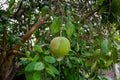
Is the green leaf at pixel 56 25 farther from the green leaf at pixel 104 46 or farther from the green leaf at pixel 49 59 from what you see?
the green leaf at pixel 49 59

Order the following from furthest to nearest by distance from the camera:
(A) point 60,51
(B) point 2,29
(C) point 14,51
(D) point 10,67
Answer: (D) point 10,67, (C) point 14,51, (B) point 2,29, (A) point 60,51

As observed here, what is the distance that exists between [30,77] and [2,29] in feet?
2.61

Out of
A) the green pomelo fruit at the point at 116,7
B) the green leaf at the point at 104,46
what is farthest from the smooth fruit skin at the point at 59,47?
the green pomelo fruit at the point at 116,7

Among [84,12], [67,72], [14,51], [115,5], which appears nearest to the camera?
[115,5]

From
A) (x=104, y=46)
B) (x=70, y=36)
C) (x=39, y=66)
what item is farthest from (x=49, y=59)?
(x=104, y=46)

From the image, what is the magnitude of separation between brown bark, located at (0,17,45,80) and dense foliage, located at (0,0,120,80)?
0.07m

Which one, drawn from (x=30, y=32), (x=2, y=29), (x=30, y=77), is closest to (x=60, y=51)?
(x=30, y=77)

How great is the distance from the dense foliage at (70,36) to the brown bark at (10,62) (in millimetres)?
66

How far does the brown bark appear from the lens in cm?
250

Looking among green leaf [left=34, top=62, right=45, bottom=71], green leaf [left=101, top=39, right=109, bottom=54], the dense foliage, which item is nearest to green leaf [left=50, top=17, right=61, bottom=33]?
the dense foliage

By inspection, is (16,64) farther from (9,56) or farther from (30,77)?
(30,77)

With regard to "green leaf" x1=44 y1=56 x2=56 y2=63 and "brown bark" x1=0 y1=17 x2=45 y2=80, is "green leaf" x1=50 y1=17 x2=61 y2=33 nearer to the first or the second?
"green leaf" x1=44 y1=56 x2=56 y2=63

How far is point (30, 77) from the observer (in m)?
1.61

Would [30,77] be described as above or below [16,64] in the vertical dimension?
above
